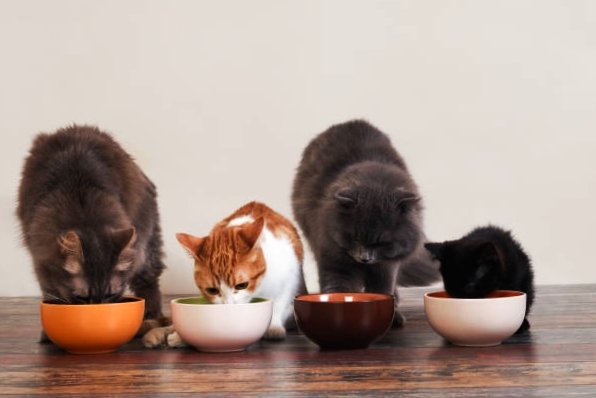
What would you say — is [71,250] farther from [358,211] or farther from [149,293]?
[358,211]

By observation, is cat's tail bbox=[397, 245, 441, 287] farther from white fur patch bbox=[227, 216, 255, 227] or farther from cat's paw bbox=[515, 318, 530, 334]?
white fur patch bbox=[227, 216, 255, 227]

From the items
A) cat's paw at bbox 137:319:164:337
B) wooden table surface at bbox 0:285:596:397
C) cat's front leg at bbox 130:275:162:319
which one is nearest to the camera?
wooden table surface at bbox 0:285:596:397

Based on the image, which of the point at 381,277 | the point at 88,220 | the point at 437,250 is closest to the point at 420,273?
the point at 381,277

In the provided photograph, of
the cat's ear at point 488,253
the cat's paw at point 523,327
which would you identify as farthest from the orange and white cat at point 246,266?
the cat's paw at point 523,327

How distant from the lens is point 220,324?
6.98ft

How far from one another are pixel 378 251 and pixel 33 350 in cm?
121

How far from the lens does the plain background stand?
395 centimetres

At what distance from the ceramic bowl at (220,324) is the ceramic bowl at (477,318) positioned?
52 centimetres

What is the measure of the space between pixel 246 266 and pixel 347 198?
0.58 m

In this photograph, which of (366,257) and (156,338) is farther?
(366,257)

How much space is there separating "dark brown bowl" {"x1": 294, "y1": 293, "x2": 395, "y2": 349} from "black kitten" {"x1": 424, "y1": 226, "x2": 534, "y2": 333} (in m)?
0.30

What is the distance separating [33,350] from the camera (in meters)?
2.29

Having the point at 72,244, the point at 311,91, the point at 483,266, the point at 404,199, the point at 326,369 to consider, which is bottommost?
the point at 326,369

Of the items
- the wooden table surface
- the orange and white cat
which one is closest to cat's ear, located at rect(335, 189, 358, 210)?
the orange and white cat
